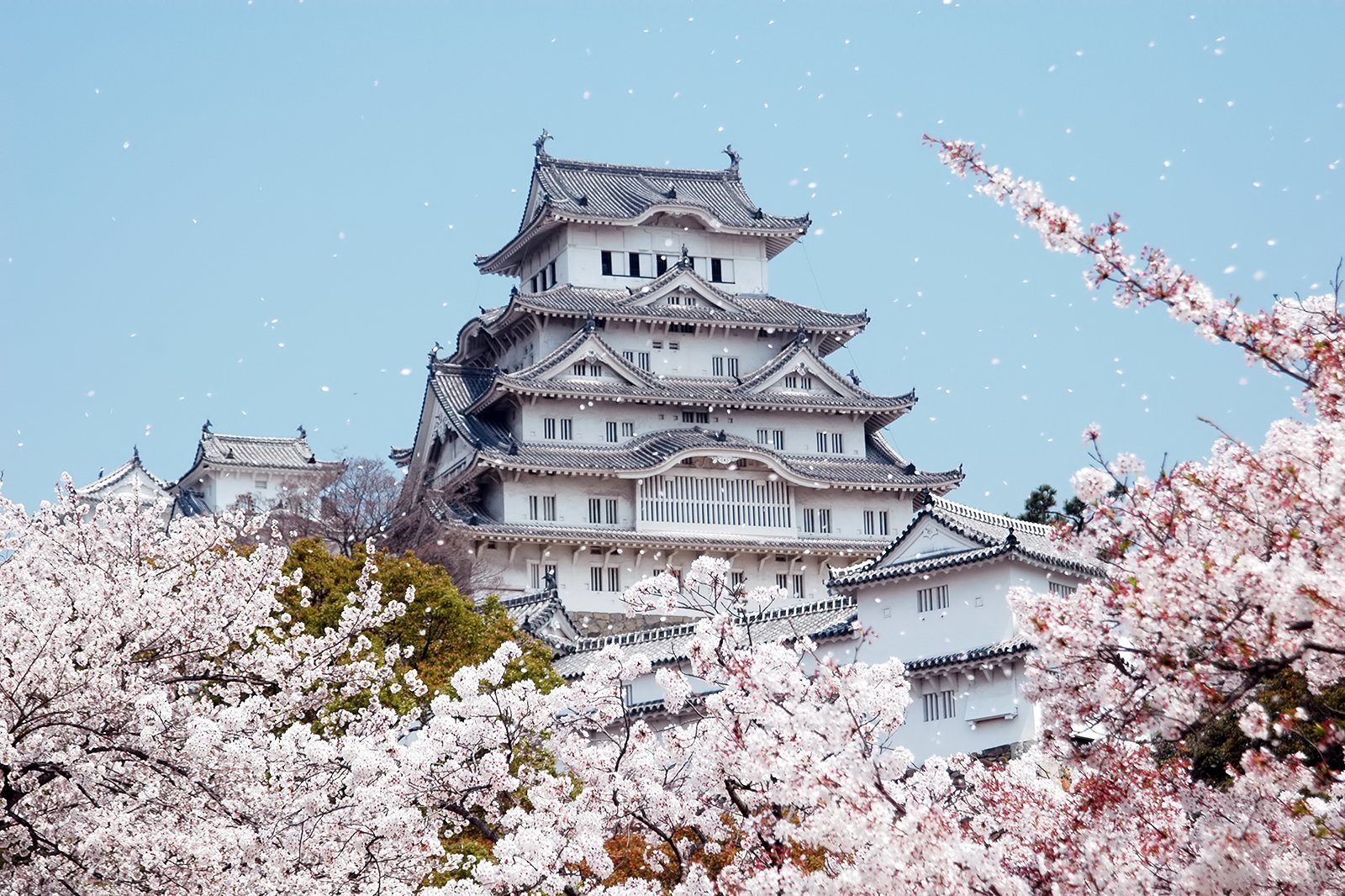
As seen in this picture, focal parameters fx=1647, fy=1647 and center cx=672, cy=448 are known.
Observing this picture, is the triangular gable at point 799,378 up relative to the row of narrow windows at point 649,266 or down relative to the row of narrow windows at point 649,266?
down

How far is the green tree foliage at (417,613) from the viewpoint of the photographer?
26.2m

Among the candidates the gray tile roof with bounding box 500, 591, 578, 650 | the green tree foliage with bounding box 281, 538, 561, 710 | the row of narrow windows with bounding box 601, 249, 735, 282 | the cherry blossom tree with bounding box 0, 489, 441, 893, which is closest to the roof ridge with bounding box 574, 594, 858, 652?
the gray tile roof with bounding box 500, 591, 578, 650

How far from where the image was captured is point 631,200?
5556 centimetres

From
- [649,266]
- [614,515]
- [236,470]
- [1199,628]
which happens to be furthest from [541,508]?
[1199,628]

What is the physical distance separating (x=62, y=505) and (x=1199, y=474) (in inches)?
574

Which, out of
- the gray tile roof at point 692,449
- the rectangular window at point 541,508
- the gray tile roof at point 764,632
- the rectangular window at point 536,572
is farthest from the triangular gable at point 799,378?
the gray tile roof at point 764,632

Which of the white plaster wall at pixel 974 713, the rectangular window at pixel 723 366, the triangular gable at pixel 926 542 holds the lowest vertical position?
the white plaster wall at pixel 974 713

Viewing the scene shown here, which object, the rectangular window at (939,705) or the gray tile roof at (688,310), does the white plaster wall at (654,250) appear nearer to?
the gray tile roof at (688,310)

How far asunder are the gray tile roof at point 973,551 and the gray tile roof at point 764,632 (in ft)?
3.09

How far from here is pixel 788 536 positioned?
5041 cm

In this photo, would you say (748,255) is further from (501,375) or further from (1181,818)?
(1181,818)

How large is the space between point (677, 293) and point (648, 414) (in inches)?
166

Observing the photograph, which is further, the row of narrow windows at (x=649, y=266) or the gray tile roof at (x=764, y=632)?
the row of narrow windows at (x=649, y=266)

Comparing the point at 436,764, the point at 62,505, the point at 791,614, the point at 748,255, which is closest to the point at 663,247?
the point at 748,255
